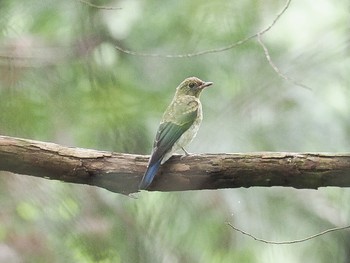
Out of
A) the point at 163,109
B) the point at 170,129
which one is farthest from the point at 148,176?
the point at 163,109

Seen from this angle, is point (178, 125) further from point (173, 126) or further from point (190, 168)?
point (190, 168)

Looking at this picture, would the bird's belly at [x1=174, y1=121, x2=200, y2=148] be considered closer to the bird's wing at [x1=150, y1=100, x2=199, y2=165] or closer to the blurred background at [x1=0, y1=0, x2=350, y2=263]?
the bird's wing at [x1=150, y1=100, x2=199, y2=165]

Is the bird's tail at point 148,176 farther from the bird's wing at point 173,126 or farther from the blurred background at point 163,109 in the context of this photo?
the blurred background at point 163,109

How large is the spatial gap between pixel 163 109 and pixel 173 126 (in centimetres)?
40

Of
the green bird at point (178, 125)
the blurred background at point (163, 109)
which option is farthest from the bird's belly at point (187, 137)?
the blurred background at point (163, 109)

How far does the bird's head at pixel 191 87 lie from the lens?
2305 millimetres

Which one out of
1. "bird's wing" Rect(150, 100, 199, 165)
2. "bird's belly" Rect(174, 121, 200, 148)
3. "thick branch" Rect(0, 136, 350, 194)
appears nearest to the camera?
"thick branch" Rect(0, 136, 350, 194)

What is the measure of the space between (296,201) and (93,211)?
2.09 feet

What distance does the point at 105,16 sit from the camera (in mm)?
2420

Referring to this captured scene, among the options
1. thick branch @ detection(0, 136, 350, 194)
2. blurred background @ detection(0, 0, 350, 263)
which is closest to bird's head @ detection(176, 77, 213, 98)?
blurred background @ detection(0, 0, 350, 263)

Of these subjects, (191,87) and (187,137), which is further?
(191,87)

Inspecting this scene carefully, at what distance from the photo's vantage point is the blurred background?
7.46 feet

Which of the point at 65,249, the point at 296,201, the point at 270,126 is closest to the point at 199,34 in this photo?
the point at 270,126

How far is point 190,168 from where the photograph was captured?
1.82 meters
